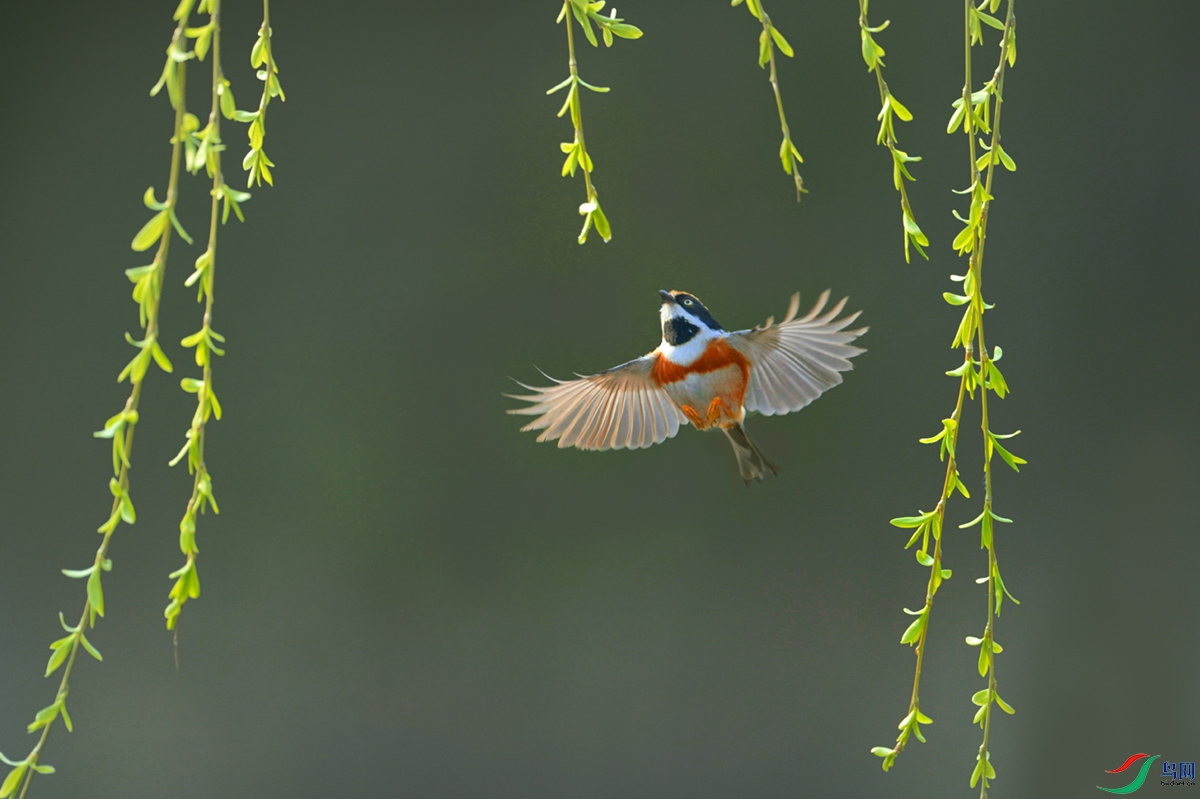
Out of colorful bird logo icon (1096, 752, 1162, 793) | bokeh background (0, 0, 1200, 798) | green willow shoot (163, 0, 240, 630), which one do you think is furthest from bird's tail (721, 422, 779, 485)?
colorful bird logo icon (1096, 752, 1162, 793)

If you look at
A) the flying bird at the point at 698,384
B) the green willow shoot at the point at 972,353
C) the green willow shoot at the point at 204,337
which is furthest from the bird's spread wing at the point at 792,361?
the green willow shoot at the point at 204,337

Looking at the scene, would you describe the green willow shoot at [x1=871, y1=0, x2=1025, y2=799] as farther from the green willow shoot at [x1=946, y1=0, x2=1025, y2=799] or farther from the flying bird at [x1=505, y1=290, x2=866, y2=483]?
the flying bird at [x1=505, y1=290, x2=866, y2=483]

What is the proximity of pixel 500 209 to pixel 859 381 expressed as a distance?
2.29ft

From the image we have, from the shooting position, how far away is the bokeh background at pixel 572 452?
1.61m

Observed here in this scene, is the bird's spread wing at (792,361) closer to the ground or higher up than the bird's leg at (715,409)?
higher up

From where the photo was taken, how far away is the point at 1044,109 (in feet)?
5.31

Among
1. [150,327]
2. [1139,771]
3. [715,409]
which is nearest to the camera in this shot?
[150,327]

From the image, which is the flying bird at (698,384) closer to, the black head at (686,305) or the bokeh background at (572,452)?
the black head at (686,305)

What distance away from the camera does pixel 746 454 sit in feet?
2.59

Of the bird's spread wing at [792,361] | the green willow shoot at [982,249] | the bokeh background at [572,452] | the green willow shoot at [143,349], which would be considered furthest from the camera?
the bokeh background at [572,452]

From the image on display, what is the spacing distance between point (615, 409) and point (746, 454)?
12cm

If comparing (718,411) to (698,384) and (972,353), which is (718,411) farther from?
(972,353)

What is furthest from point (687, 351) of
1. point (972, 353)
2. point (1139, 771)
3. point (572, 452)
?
point (1139, 771)

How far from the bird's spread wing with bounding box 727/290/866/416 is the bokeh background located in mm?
848
